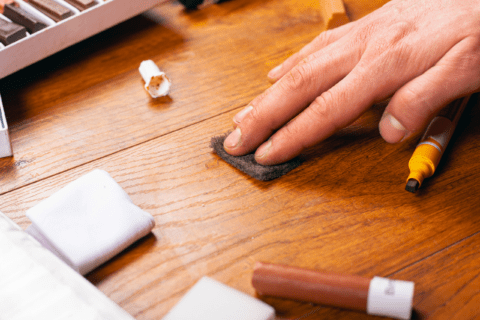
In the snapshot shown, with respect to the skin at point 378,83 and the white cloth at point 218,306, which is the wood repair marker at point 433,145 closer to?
the skin at point 378,83

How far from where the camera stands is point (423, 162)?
49cm

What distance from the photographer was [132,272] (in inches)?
16.9

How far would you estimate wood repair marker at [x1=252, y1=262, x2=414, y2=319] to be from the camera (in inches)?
14.4

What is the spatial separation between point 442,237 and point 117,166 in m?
0.39

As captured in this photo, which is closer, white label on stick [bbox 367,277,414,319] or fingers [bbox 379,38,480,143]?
white label on stick [bbox 367,277,414,319]

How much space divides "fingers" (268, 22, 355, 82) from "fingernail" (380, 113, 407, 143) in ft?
0.59

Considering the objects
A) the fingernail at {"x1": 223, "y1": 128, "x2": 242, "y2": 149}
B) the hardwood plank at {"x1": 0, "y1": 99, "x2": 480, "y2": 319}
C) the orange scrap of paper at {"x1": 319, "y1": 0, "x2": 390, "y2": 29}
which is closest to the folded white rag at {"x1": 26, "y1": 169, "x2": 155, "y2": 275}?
the hardwood plank at {"x1": 0, "y1": 99, "x2": 480, "y2": 319}

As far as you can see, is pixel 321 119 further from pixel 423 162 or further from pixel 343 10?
pixel 343 10

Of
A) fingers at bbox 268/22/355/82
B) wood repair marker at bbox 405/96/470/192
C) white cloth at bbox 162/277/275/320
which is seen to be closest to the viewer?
white cloth at bbox 162/277/275/320

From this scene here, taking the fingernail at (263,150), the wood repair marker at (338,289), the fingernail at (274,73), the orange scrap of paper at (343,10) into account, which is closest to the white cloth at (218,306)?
the wood repair marker at (338,289)

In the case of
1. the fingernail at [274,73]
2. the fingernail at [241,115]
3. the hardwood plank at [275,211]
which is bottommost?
the hardwood plank at [275,211]

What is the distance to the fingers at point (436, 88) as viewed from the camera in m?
0.48

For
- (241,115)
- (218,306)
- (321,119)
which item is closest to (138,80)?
(241,115)

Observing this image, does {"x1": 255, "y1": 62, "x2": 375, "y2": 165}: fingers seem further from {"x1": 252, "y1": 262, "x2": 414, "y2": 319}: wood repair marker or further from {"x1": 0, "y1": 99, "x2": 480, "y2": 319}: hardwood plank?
{"x1": 252, "y1": 262, "x2": 414, "y2": 319}: wood repair marker
